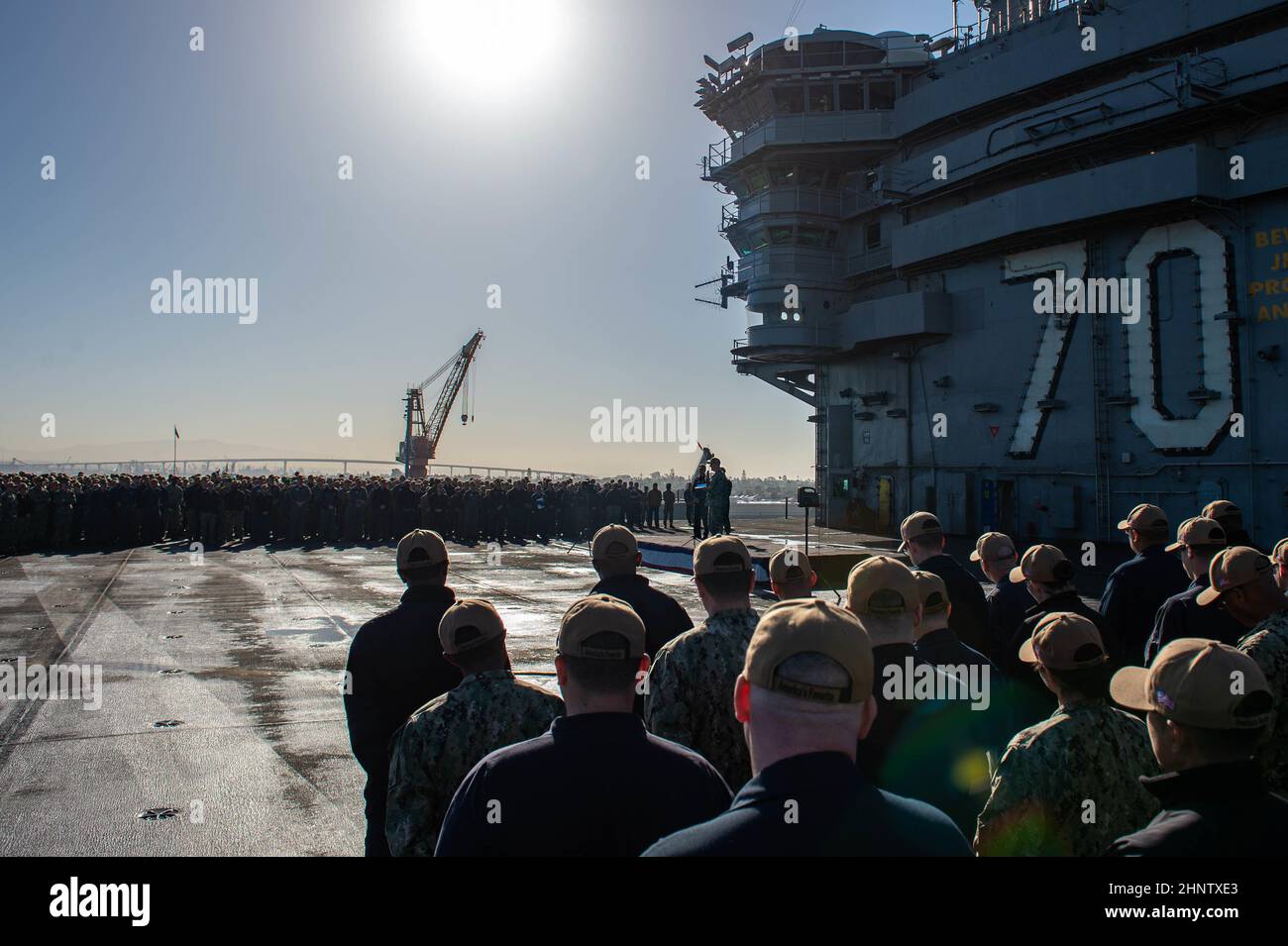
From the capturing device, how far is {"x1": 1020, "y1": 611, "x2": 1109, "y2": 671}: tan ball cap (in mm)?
3234

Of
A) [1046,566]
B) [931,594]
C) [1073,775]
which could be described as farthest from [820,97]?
[1073,775]

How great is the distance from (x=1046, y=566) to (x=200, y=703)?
7918 mm

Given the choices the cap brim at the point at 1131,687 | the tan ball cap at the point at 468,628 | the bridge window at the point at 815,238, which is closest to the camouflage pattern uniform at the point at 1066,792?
the cap brim at the point at 1131,687

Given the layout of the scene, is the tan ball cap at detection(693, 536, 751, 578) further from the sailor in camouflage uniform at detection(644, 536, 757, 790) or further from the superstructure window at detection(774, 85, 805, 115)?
the superstructure window at detection(774, 85, 805, 115)

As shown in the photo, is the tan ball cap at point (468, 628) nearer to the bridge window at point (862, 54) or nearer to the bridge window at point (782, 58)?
the bridge window at point (782, 58)

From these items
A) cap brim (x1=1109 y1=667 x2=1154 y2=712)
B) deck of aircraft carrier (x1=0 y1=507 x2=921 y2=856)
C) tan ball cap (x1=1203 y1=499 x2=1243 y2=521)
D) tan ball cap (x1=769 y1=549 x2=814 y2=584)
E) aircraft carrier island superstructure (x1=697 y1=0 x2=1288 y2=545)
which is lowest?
deck of aircraft carrier (x1=0 y1=507 x2=921 y2=856)

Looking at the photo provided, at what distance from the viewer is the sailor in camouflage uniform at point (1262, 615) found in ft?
13.3

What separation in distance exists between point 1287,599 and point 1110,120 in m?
23.6

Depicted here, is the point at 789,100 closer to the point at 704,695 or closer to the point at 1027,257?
the point at 1027,257

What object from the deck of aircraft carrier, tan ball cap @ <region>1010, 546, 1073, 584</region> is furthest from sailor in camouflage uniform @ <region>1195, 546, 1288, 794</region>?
the deck of aircraft carrier

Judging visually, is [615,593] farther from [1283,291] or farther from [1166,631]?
[1283,291]

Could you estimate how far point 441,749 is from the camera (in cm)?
346

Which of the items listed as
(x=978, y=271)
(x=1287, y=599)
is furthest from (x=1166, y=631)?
(x=978, y=271)

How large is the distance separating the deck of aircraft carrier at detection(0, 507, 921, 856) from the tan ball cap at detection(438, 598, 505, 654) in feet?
8.97
